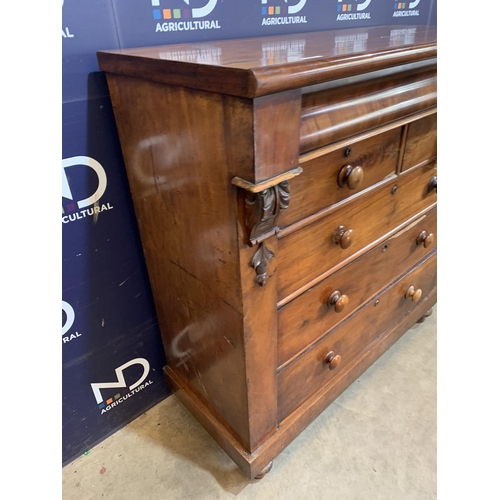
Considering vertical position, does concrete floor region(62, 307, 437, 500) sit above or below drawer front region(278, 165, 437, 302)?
below

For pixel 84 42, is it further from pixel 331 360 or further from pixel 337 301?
pixel 331 360

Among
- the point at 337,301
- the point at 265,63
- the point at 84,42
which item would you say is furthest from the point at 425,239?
the point at 84,42

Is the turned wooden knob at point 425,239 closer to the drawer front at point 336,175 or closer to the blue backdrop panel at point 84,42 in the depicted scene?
the drawer front at point 336,175

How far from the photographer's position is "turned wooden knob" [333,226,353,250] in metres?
0.98

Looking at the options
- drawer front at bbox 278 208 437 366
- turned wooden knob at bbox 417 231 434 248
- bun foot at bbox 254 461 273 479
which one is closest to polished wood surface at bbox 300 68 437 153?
drawer front at bbox 278 208 437 366

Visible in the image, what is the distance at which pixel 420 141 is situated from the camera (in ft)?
3.66

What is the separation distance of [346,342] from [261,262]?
0.63 m

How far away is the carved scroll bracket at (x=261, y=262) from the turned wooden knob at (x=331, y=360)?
1.62 feet

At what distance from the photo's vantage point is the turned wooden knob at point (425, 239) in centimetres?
138

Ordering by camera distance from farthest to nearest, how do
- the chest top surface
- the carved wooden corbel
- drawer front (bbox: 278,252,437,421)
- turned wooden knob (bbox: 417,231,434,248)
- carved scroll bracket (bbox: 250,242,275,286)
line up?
1. turned wooden knob (bbox: 417,231,434,248)
2. drawer front (bbox: 278,252,437,421)
3. carved scroll bracket (bbox: 250,242,275,286)
4. the carved wooden corbel
5. the chest top surface

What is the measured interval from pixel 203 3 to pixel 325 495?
4.75ft

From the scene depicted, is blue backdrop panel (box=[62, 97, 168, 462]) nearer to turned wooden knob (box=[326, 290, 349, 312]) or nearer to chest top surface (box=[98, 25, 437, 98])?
chest top surface (box=[98, 25, 437, 98])

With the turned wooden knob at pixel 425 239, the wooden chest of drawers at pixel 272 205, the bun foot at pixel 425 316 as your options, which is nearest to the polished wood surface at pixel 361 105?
the wooden chest of drawers at pixel 272 205

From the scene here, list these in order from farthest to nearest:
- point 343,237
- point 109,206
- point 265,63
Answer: point 109,206 < point 343,237 < point 265,63
